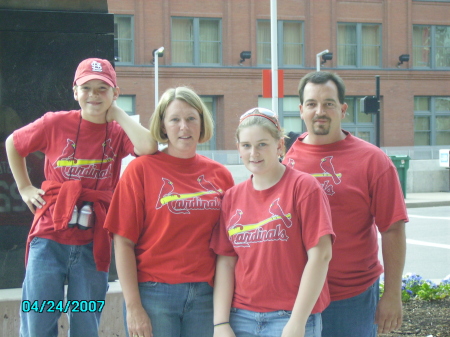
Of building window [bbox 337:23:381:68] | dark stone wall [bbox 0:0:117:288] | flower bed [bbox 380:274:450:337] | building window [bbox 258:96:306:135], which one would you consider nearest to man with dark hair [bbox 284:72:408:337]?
flower bed [bbox 380:274:450:337]

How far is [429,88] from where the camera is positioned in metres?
34.8

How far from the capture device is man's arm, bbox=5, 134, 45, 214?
3.38 metres

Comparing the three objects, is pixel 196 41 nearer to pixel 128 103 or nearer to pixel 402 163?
pixel 128 103

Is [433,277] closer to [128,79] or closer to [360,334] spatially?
[360,334]

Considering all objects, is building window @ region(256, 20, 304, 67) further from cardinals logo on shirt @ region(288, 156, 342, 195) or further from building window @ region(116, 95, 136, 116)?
cardinals logo on shirt @ region(288, 156, 342, 195)

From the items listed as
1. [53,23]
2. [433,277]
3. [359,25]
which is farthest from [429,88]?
[53,23]

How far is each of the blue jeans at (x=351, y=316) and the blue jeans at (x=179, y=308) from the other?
0.64m

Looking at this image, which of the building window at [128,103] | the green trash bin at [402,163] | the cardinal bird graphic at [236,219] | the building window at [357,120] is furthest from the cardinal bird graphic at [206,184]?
the building window at [357,120]

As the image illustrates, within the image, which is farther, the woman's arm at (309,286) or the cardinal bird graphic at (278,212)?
the cardinal bird graphic at (278,212)

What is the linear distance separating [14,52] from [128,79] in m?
26.2

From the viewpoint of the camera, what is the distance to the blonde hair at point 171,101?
2961 mm

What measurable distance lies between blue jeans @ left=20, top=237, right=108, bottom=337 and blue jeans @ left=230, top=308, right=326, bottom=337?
1.05 metres

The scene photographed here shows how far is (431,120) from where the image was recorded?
35.0 metres

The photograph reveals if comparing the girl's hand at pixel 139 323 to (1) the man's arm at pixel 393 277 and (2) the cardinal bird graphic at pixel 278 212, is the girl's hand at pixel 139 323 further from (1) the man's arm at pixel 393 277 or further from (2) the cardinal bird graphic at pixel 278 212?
(1) the man's arm at pixel 393 277
